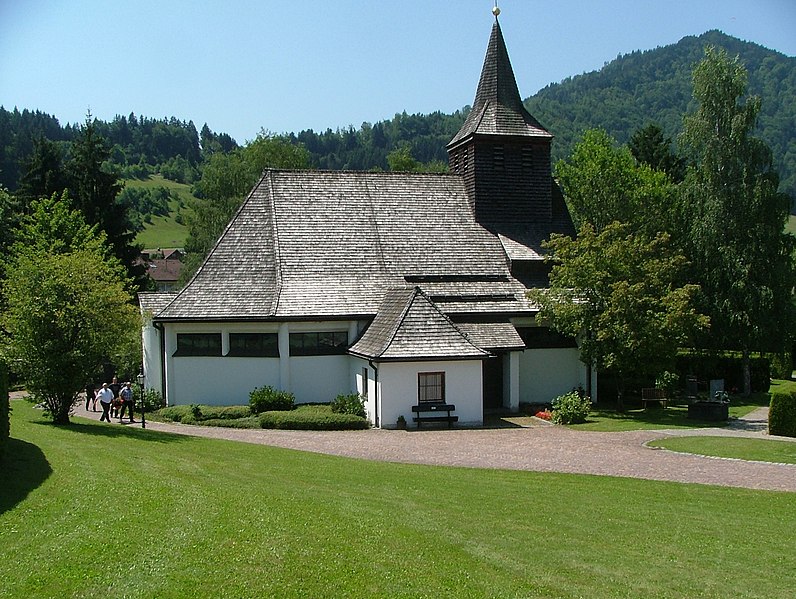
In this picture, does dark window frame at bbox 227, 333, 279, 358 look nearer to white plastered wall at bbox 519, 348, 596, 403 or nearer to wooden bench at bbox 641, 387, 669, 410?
white plastered wall at bbox 519, 348, 596, 403

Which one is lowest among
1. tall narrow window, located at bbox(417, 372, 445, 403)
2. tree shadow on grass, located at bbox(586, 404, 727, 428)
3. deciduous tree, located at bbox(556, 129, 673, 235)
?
tree shadow on grass, located at bbox(586, 404, 727, 428)

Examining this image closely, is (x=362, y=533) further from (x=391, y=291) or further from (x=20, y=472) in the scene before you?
(x=391, y=291)

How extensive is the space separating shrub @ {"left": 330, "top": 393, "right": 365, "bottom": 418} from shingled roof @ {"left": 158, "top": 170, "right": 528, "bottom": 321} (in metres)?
3.40

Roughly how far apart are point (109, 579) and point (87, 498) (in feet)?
12.2

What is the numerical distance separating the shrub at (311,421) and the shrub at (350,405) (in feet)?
3.71

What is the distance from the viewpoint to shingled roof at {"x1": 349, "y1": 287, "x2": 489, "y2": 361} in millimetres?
26969

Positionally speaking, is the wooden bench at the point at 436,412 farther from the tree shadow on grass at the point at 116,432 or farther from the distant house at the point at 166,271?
the distant house at the point at 166,271

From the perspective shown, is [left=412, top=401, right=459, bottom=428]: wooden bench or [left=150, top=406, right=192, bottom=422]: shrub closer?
[left=412, top=401, right=459, bottom=428]: wooden bench

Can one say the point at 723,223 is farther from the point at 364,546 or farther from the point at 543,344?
the point at 364,546

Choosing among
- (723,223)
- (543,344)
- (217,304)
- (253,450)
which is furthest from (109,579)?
(723,223)

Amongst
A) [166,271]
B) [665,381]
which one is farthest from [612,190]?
[166,271]

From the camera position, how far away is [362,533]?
35.5ft

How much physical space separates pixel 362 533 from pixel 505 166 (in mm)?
27183

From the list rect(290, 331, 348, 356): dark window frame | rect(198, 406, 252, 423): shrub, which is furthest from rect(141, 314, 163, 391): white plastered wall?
rect(290, 331, 348, 356): dark window frame
